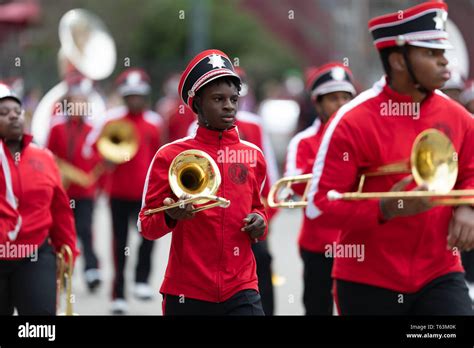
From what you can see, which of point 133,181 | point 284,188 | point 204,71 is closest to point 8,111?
point 204,71

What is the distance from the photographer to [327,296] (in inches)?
318

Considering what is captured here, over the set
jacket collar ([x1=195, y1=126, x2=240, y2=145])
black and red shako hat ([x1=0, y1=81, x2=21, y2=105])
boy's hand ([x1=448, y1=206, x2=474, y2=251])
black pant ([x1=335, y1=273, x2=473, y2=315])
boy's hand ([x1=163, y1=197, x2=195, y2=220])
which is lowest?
black pant ([x1=335, y1=273, x2=473, y2=315])

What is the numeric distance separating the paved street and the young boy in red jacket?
4135 mm

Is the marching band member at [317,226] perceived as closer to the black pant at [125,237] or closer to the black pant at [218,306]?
the black pant at [218,306]

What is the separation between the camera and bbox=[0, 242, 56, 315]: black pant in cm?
678

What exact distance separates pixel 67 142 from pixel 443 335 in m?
7.37

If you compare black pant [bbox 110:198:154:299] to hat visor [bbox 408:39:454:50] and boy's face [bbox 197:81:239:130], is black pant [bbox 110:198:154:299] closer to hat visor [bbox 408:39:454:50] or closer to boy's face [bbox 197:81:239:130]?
boy's face [bbox 197:81:239:130]

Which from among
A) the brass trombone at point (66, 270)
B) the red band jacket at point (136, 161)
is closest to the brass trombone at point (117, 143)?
the red band jacket at point (136, 161)

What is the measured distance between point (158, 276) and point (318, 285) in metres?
5.10

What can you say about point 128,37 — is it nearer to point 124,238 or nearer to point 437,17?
point 124,238

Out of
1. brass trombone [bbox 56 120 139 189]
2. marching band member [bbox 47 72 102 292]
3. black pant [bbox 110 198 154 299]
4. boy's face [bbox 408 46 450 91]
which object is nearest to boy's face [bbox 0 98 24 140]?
boy's face [bbox 408 46 450 91]

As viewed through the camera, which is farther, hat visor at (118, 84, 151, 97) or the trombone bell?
hat visor at (118, 84, 151, 97)

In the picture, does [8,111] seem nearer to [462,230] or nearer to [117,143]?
[462,230]

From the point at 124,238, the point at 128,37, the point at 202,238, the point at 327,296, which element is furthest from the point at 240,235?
the point at 128,37
